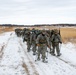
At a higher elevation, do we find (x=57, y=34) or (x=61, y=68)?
(x=57, y=34)

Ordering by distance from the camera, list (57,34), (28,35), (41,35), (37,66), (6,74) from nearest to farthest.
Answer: (6,74) < (37,66) < (41,35) < (57,34) < (28,35)

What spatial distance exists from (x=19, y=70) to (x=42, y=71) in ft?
3.87

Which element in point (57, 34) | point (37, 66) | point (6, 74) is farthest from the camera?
point (57, 34)

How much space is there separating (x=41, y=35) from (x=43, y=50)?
33.4 inches

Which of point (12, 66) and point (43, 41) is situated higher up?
point (43, 41)

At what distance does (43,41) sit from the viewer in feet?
45.4

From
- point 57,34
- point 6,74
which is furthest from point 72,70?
point 57,34

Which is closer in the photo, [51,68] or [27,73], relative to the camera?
[27,73]

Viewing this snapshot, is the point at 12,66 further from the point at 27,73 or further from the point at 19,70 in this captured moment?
the point at 27,73

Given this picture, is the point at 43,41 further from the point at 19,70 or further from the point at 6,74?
the point at 6,74

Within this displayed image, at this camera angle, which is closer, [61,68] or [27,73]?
[27,73]

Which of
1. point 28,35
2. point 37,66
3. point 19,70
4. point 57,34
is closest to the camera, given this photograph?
point 19,70

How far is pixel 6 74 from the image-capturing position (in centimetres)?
1077

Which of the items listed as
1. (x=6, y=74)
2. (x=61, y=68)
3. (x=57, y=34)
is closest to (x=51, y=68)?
(x=61, y=68)
